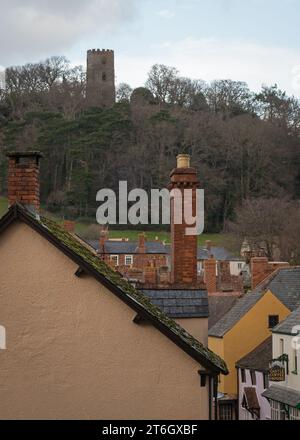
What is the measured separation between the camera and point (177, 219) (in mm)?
14773

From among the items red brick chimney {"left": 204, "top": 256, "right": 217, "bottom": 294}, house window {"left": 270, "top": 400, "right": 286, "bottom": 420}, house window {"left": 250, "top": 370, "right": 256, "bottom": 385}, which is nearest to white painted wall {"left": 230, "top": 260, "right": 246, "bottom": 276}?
red brick chimney {"left": 204, "top": 256, "right": 217, "bottom": 294}

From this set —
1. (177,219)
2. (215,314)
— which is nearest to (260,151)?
(215,314)

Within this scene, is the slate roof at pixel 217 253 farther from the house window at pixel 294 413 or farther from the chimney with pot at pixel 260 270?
the house window at pixel 294 413

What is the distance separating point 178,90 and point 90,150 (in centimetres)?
3711

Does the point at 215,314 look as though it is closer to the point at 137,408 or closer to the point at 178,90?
the point at 137,408

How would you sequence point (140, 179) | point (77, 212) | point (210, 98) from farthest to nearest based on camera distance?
point (210, 98) → point (140, 179) → point (77, 212)

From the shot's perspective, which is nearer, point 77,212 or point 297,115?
point 77,212

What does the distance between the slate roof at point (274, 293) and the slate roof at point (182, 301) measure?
1911cm

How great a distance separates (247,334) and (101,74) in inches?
3983

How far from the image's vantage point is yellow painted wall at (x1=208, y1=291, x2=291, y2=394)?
108 feet

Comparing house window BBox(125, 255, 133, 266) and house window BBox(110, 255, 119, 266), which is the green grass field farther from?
house window BBox(110, 255, 119, 266)

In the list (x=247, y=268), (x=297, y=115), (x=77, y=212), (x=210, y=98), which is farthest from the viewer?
(x=210, y=98)

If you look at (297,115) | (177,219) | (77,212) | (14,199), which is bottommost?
(14,199)

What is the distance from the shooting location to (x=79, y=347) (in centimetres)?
995
